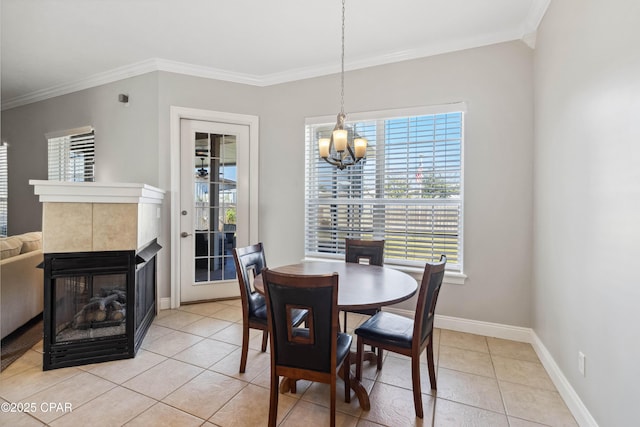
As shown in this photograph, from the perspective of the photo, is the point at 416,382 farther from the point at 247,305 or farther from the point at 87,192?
the point at 87,192

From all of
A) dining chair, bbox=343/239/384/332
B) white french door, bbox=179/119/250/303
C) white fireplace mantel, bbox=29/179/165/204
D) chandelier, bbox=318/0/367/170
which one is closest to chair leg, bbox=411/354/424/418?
dining chair, bbox=343/239/384/332

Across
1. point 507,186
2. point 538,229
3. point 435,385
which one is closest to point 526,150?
point 507,186

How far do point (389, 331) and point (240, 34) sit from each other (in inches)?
118

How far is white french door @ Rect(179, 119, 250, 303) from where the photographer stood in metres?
3.65

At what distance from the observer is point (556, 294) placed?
2.15 meters

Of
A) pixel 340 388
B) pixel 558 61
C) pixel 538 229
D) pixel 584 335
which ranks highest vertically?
pixel 558 61

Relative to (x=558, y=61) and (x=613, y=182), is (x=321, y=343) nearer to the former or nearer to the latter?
(x=613, y=182)

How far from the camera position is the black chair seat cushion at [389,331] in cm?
179

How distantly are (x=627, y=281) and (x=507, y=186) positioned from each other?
159 cm

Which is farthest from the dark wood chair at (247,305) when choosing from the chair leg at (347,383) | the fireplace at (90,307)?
the fireplace at (90,307)

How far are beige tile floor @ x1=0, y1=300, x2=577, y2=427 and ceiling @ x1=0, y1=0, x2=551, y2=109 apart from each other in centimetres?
288

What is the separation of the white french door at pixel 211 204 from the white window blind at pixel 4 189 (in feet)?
12.1

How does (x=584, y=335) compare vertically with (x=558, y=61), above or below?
below

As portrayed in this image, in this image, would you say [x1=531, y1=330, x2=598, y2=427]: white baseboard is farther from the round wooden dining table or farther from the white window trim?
the round wooden dining table
